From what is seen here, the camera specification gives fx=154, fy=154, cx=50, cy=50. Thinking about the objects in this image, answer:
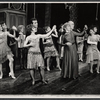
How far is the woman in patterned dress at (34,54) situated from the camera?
356 centimetres

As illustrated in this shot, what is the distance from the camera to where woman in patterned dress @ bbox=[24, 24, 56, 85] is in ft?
11.7

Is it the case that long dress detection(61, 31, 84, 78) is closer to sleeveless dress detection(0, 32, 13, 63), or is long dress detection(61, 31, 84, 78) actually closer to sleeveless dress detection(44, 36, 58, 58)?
sleeveless dress detection(44, 36, 58, 58)

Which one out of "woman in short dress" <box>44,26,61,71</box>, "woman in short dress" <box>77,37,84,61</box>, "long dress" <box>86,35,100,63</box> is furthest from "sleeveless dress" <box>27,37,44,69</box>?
"long dress" <box>86,35,100,63</box>

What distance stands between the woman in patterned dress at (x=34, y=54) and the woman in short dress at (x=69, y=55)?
14.4 inches

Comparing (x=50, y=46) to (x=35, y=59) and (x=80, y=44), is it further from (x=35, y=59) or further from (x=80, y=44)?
(x=80, y=44)

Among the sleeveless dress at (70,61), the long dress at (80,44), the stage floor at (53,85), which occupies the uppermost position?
the long dress at (80,44)

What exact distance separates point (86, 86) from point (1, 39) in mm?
2308

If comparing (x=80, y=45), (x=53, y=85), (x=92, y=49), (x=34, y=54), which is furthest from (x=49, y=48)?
(x=92, y=49)

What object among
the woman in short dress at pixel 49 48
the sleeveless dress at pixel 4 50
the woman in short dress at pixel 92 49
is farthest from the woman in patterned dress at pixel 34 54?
the woman in short dress at pixel 92 49

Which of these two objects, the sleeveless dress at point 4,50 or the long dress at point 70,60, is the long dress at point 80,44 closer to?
the long dress at point 70,60

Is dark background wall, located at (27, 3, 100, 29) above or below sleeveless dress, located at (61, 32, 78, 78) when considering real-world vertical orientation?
above

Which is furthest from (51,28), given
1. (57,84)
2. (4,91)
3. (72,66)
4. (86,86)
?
(4,91)

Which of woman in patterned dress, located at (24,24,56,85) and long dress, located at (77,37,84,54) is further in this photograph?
long dress, located at (77,37,84,54)

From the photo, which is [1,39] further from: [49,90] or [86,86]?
[86,86]
